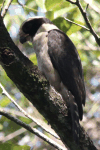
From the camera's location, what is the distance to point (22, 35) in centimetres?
468

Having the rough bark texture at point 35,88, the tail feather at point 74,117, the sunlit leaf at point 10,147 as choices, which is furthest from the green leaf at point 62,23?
the sunlit leaf at point 10,147

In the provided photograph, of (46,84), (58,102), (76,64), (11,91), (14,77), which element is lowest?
(11,91)

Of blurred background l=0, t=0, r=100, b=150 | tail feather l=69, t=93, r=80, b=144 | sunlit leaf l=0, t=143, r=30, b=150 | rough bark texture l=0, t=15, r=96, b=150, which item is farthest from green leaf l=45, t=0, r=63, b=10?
sunlit leaf l=0, t=143, r=30, b=150

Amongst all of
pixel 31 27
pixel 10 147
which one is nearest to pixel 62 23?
pixel 31 27

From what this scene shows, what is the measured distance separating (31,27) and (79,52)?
4.49 ft

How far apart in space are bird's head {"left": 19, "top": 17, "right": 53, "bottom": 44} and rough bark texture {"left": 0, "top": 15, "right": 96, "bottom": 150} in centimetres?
182

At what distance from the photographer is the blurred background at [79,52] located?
152 inches

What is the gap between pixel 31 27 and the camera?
4613mm

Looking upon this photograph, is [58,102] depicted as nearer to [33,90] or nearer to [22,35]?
[33,90]

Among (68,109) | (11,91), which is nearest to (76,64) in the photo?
(68,109)

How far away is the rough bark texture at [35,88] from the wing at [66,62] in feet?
2.52

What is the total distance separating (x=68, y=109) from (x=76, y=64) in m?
1.21

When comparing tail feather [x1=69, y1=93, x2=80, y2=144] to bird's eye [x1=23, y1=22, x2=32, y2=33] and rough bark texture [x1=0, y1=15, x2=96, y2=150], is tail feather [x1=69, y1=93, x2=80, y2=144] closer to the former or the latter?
rough bark texture [x1=0, y1=15, x2=96, y2=150]

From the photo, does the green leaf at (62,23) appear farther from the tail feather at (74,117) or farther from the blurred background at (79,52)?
the tail feather at (74,117)
